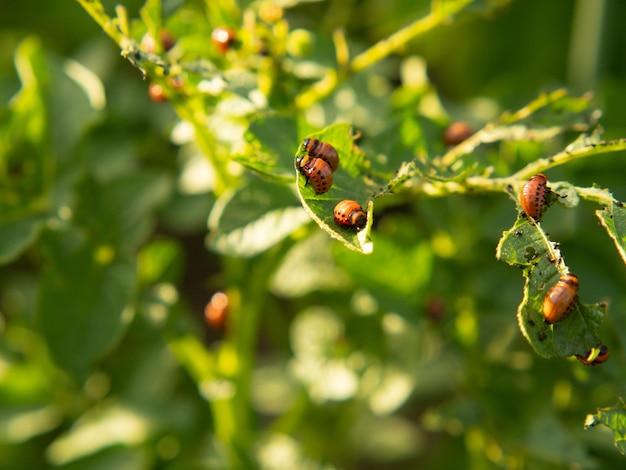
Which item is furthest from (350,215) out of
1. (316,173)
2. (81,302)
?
(81,302)

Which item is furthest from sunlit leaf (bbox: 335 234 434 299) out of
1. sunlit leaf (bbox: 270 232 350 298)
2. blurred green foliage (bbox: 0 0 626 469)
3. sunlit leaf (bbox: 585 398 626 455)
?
sunlit leaf (bbox: 585 398 626 455)

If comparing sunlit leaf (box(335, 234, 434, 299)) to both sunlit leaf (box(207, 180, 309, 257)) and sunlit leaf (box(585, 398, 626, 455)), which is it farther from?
sunlit leaf (box(585, 398, 626, 455))

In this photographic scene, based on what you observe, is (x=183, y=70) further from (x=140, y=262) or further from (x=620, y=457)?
(x=620, y=457)

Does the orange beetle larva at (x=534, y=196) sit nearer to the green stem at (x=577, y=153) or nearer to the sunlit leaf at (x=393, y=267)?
the green stem at (x=577, y=153)

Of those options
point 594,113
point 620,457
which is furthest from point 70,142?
point 620,457

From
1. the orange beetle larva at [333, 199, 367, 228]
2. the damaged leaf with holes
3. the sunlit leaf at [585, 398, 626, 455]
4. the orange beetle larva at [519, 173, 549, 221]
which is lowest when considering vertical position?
the sunlit leaf at [585, 398, 626, 455]

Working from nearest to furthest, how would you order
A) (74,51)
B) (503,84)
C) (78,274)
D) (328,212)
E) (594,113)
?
(328,212)
(594,113)
(78,274)
(503,84)
(74,51)
